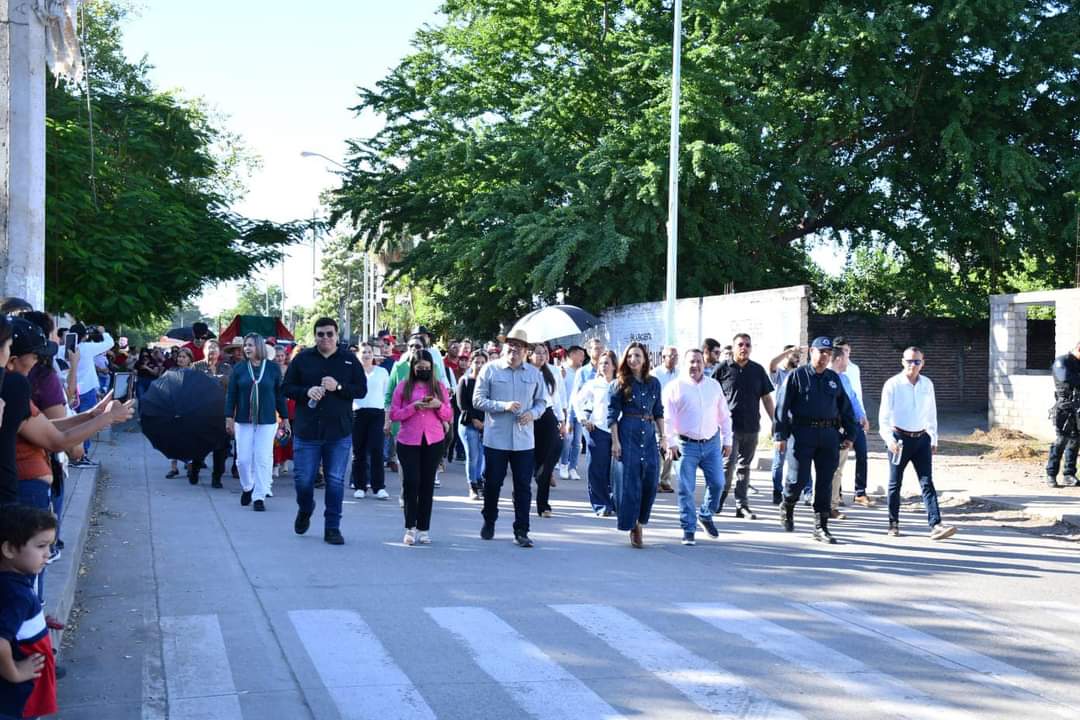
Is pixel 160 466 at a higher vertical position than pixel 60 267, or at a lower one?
lower

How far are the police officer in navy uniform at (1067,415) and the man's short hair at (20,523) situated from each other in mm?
13825

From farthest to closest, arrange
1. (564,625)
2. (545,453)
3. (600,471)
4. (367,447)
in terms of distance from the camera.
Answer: (367,447), (600,471), (545,453), (564,625)

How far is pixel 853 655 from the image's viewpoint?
21.9 ft

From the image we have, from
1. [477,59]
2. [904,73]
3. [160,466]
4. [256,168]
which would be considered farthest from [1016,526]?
[256,168]

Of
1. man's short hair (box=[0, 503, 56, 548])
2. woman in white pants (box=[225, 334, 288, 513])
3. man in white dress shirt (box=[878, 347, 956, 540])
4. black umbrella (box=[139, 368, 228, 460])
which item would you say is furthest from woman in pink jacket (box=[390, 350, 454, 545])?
man's short hair (box=[0, 503, 56, 548])

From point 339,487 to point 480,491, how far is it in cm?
419

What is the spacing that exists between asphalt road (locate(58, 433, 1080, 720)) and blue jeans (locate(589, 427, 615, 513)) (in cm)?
114

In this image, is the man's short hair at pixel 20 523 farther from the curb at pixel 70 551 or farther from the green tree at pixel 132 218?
the green tree at pixel 132 218

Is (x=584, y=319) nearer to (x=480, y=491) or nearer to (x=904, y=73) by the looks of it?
(x=480, y=491)

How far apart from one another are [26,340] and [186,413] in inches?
339

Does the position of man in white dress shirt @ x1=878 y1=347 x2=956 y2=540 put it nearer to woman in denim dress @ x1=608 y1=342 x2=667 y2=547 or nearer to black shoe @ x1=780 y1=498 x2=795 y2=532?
black shoe @ x1=780 y1=498 x2=795 y2=532

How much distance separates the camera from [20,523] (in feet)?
13.5

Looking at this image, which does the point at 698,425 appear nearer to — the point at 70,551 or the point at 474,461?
the point at 474,461

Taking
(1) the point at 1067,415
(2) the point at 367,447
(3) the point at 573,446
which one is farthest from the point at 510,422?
(1) the point at 1067,415
